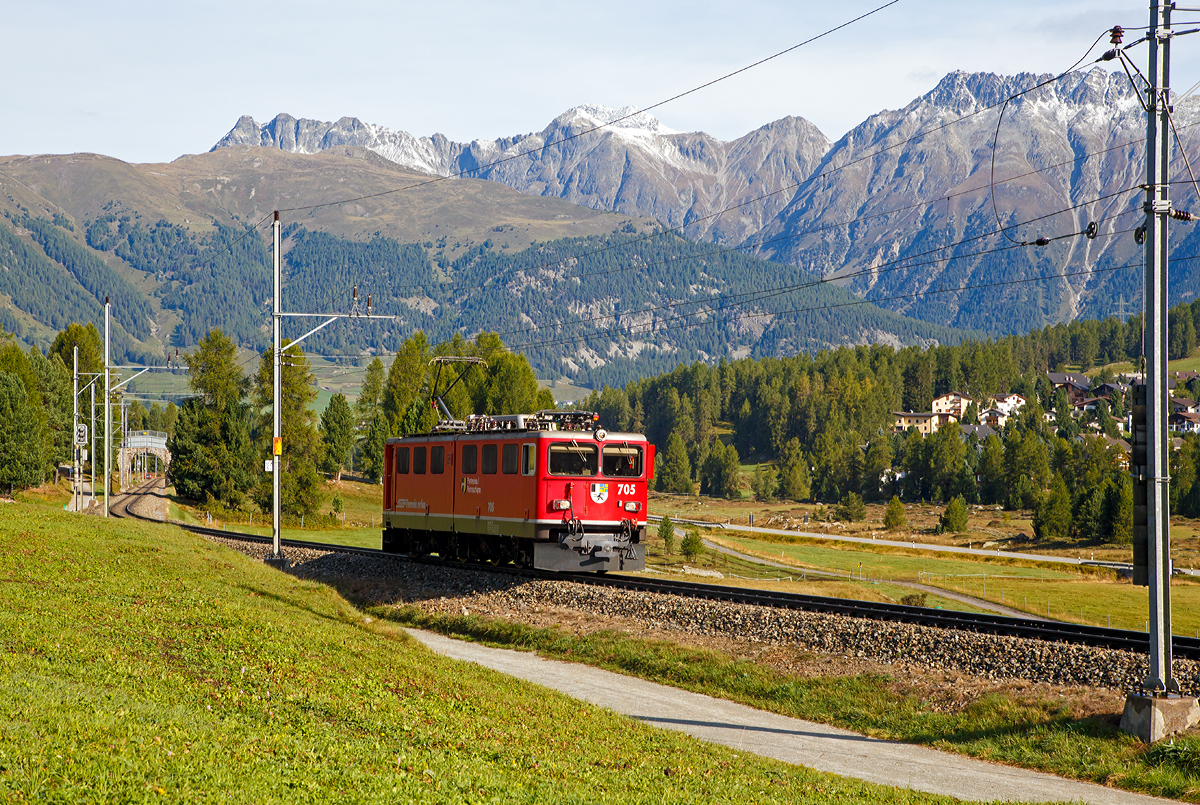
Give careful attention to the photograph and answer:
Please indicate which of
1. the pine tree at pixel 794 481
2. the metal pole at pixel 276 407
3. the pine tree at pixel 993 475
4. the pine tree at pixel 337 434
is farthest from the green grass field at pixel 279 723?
the pine tree at pixel 794 481

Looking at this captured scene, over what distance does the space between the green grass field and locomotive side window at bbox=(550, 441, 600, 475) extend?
360 inches

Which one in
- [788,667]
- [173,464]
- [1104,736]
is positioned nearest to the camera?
[1104,736]

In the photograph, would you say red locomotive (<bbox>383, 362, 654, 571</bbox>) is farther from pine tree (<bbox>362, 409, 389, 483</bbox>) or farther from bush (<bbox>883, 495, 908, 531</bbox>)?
bush (<bbox>883, 495, 908, 531</bbox>)

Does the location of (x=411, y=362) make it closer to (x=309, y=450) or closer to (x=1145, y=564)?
(x=309, y=450)

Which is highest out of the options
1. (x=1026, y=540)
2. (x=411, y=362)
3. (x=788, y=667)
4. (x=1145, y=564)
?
(x=411, y=362)

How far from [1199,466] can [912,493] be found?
131ft

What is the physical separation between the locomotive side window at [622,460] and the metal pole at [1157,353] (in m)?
17.7

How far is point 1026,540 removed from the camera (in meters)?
122

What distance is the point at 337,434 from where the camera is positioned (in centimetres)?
12669

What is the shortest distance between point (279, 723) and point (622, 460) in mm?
Answer: 20540

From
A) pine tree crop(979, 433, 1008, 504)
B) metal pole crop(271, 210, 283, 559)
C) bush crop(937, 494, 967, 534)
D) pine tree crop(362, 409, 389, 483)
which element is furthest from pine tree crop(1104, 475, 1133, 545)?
metal pole crop(271, 210, 283, 559)

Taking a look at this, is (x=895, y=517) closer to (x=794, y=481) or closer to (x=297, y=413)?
(x=794, y=481)

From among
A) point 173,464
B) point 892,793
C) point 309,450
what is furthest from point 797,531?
point 892,793

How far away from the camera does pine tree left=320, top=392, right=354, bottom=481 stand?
412ft
